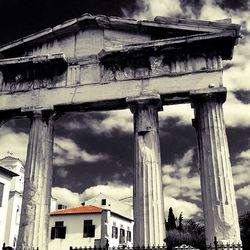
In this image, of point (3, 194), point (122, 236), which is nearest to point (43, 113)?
point (3, 194)

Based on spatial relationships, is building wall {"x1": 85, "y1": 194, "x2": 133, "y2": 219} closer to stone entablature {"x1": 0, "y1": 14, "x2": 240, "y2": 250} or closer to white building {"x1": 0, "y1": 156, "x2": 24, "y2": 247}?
white building {"x1": 0, "y1": 156, "x2": 24, "y2": 247}

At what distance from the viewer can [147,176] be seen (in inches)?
524

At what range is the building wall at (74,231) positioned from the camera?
40.8 metres

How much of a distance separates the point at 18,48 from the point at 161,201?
948 centimetres

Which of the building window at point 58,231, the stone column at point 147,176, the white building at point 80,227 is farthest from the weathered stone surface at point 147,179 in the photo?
the building window at point 58,231

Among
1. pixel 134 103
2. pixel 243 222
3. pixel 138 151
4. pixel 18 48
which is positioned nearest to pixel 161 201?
pixel 138 151

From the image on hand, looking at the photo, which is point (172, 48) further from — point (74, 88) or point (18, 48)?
point (18, 48)

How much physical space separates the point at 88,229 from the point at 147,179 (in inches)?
1186

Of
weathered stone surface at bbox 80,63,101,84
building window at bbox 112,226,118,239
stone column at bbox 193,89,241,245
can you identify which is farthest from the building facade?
stone column at bbox 193,89,241,245

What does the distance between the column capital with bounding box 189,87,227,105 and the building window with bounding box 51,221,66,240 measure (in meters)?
32.3

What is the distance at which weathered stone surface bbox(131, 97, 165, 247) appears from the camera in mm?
12617

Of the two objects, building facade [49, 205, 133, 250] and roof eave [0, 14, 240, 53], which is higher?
roof eave [0, 14, 240, 53]

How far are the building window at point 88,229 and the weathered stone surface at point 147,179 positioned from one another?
29371mm

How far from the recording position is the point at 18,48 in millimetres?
16719
